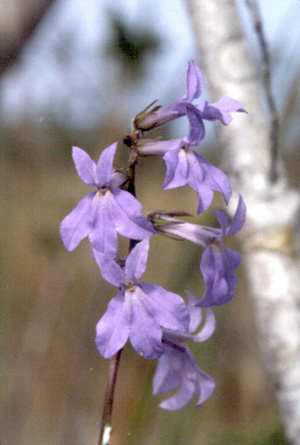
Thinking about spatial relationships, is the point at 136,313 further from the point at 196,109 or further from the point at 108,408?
the point at 196,109

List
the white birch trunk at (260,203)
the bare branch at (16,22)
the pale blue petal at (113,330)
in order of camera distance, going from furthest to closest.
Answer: the bare branch at (16,22), the white birch trunk at (260,203), the pale blue petal at (113,330)

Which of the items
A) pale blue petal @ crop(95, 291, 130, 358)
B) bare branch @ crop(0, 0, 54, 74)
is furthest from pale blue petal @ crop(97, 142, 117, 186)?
bare branch @ crop(0, 0, 54, 74)

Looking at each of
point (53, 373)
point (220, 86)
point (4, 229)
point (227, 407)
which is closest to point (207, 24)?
point (220, 86)

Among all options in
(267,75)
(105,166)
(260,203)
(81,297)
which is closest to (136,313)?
(105,166)

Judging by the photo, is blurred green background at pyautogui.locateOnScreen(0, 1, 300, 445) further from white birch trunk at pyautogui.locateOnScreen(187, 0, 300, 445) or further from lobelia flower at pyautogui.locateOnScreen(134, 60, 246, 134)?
lobelia flower at pyautogui.locateOnScreen(134, 60, 246, 134)

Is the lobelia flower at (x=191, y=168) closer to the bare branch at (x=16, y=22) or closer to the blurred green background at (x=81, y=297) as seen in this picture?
the blurred green background at (x=81, y=297)

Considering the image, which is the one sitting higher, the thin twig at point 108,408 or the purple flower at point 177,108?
the purple flower at point 177,108

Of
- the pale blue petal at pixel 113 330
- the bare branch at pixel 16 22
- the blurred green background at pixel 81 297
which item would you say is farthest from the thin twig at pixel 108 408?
the bare branch at pixel 16 22
